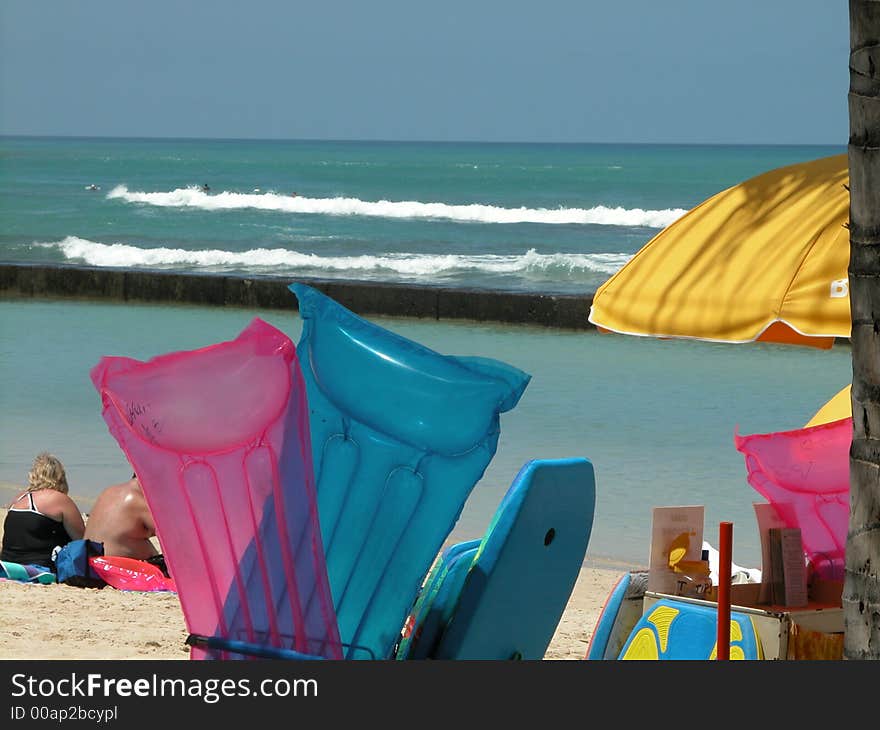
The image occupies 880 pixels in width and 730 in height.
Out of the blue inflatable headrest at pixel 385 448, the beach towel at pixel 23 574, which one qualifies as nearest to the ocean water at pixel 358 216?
the beach towel at pixel 23 574

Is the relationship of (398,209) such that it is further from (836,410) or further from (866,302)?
(866,302)

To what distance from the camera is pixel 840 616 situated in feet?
12.8

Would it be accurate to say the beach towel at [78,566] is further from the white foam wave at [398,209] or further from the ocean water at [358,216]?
the white foam wave at [398,209]

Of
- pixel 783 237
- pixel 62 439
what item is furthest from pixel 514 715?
pixel 62 439

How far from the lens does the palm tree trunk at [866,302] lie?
2.67 m

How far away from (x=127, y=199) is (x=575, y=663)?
48.4m

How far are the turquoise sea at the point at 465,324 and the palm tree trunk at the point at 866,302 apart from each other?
12.9 ft

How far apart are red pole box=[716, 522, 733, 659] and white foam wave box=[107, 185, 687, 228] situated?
1472 inches

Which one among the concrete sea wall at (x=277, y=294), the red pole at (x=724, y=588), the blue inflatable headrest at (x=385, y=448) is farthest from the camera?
the concrete sea wall at (x=277, y=294)

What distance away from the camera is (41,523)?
246 inches

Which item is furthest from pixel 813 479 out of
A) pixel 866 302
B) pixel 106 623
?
pixel 106 623

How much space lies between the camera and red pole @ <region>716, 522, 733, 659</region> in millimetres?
3264

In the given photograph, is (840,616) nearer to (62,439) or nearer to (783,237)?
(783,237)

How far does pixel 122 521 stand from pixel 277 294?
1239 cm
